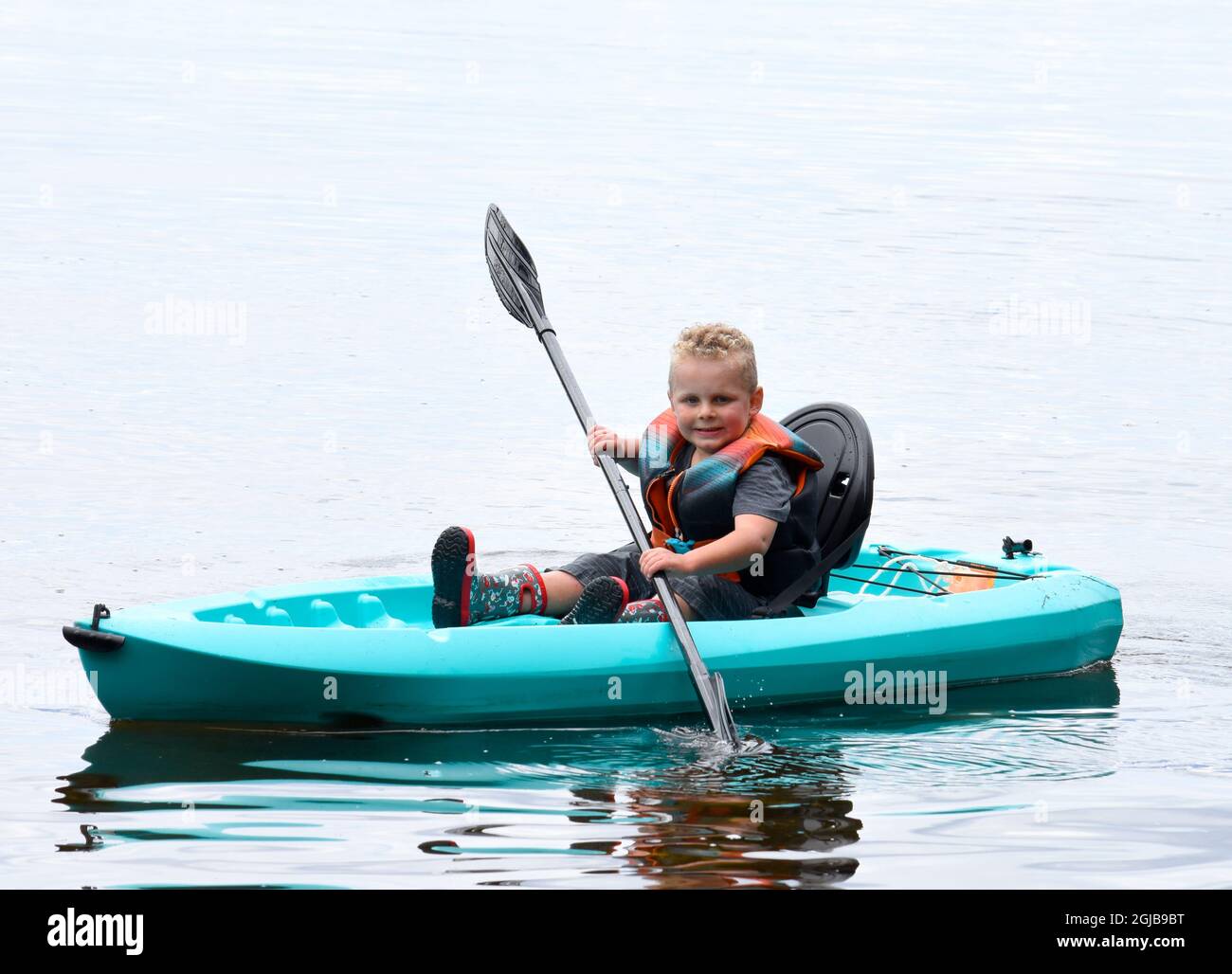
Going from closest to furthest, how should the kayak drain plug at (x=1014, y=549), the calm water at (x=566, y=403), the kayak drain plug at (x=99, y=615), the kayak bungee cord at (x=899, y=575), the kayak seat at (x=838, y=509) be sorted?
the calm water at (x=566, y=403)
the kayak drain plug at (x=99, y=615)
the kayak seat at (x=838, y=509)
the kayak bungee cord at (x=899, y=575)
the kayak drain plug at (x=1014, y=549)

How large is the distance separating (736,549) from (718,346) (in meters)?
0.64

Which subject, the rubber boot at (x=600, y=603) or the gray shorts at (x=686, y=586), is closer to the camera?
the rubber boot at (x=600, y=603)

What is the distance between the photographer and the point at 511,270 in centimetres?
782

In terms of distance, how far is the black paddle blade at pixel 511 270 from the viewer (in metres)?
7.71

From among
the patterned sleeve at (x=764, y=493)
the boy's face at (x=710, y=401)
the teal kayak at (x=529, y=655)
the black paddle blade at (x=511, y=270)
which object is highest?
the black paddle blade at (x=511, y=270)

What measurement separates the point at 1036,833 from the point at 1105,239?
12499 mm

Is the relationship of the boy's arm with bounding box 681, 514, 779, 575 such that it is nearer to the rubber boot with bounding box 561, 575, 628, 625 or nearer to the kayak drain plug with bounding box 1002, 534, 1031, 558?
the rubber boot with bounding box 561, 575, 628, 625

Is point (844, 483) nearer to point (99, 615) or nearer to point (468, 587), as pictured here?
point (468, 587)

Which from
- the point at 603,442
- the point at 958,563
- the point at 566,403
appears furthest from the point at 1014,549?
the point at 566,403

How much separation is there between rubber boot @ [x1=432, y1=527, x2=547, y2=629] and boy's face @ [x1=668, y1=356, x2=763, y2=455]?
71cm

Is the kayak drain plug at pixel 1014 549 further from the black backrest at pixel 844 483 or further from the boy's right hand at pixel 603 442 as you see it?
the boy's right hand at pixel 603 442

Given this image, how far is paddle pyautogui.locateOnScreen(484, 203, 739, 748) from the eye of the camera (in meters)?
5.89

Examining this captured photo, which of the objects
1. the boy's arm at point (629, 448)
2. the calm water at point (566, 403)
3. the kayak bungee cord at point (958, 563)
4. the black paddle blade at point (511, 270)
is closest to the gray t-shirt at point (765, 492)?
the boy's arm at point (629, 448)

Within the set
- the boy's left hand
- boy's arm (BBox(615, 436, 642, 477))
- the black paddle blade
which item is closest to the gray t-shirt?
the boy's left hand
